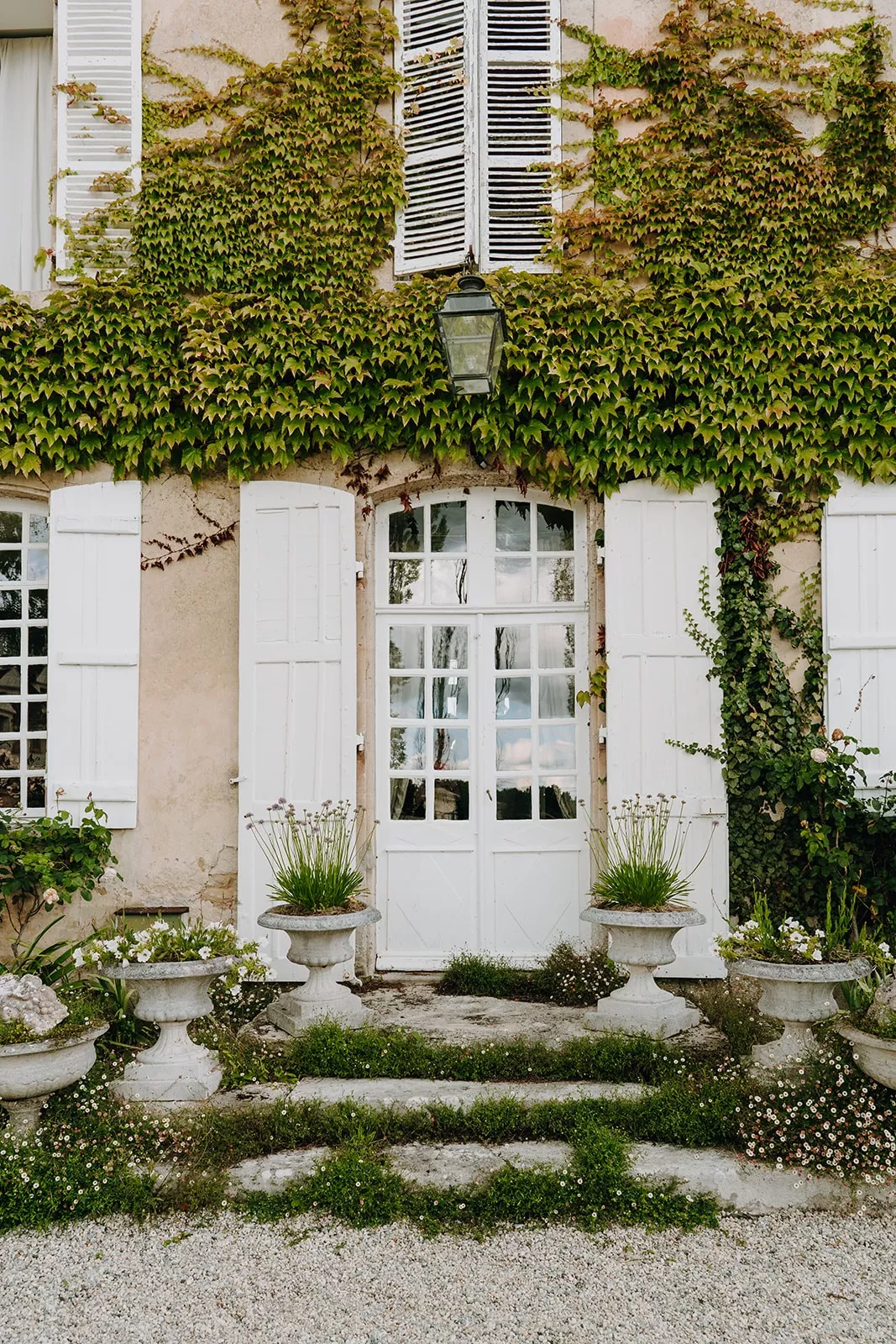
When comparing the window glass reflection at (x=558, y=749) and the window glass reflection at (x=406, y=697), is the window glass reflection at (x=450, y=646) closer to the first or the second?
the window glass reflection at (x=406, y=697)

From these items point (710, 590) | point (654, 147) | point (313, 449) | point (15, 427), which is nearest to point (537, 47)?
point (654, 147)

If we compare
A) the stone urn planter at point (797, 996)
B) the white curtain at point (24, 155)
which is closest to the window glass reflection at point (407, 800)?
the stone urn planter at point (797, 996)

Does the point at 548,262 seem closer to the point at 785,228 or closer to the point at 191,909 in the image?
the point at 785,228

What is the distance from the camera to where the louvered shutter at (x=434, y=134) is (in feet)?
18.9

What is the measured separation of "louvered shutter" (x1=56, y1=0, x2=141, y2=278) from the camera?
19.4 ft

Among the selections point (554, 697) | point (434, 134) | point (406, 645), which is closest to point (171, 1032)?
point (406, 645)

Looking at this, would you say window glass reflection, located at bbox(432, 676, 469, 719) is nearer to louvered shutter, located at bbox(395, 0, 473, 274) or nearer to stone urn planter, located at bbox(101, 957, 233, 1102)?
stone urn planter, located at bbox(101, 957, 233, 1102)

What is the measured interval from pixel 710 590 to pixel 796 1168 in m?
2.91

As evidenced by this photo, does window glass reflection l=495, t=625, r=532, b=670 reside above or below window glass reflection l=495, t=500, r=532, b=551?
below

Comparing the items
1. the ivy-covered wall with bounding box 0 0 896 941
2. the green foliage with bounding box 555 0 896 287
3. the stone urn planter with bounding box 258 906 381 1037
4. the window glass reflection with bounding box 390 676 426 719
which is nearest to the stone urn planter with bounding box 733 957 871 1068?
the ivy-covered wall with bounding box 0 0 896 941

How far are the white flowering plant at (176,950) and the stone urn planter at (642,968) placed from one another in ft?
4.69

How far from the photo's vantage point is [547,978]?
5.21 m

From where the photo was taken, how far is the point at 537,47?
5.84 m

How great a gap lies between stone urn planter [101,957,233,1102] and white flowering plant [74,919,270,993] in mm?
39
